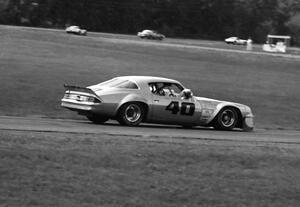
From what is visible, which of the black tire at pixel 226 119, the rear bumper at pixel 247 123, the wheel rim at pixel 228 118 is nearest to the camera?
the black tire at pixel 226 119

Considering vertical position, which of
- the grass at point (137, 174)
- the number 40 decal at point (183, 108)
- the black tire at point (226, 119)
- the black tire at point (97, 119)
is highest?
the number 40 decal at point (183, 108)

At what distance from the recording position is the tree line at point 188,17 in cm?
12419

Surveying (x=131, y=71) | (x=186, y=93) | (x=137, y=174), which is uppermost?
(x=131, y=71)

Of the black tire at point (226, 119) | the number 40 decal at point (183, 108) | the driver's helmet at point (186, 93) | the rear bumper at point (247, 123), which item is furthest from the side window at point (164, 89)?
the rear bumper at point (247, 123)

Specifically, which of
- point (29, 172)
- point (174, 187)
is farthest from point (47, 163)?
point (174, 187)

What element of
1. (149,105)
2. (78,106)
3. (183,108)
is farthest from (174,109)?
(78,106)

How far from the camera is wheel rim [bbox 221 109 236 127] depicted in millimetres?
19688

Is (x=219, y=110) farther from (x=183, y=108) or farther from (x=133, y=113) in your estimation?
(x=133, y=113)

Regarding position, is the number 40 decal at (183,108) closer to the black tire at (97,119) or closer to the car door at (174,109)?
the car door at (174,109)

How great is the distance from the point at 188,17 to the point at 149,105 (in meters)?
124

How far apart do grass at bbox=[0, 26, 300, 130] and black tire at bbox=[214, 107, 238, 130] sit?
5.01 m

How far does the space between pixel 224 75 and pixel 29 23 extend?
70030 mm

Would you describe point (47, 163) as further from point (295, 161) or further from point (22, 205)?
point (295, 161)

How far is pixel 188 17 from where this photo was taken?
461 ft
